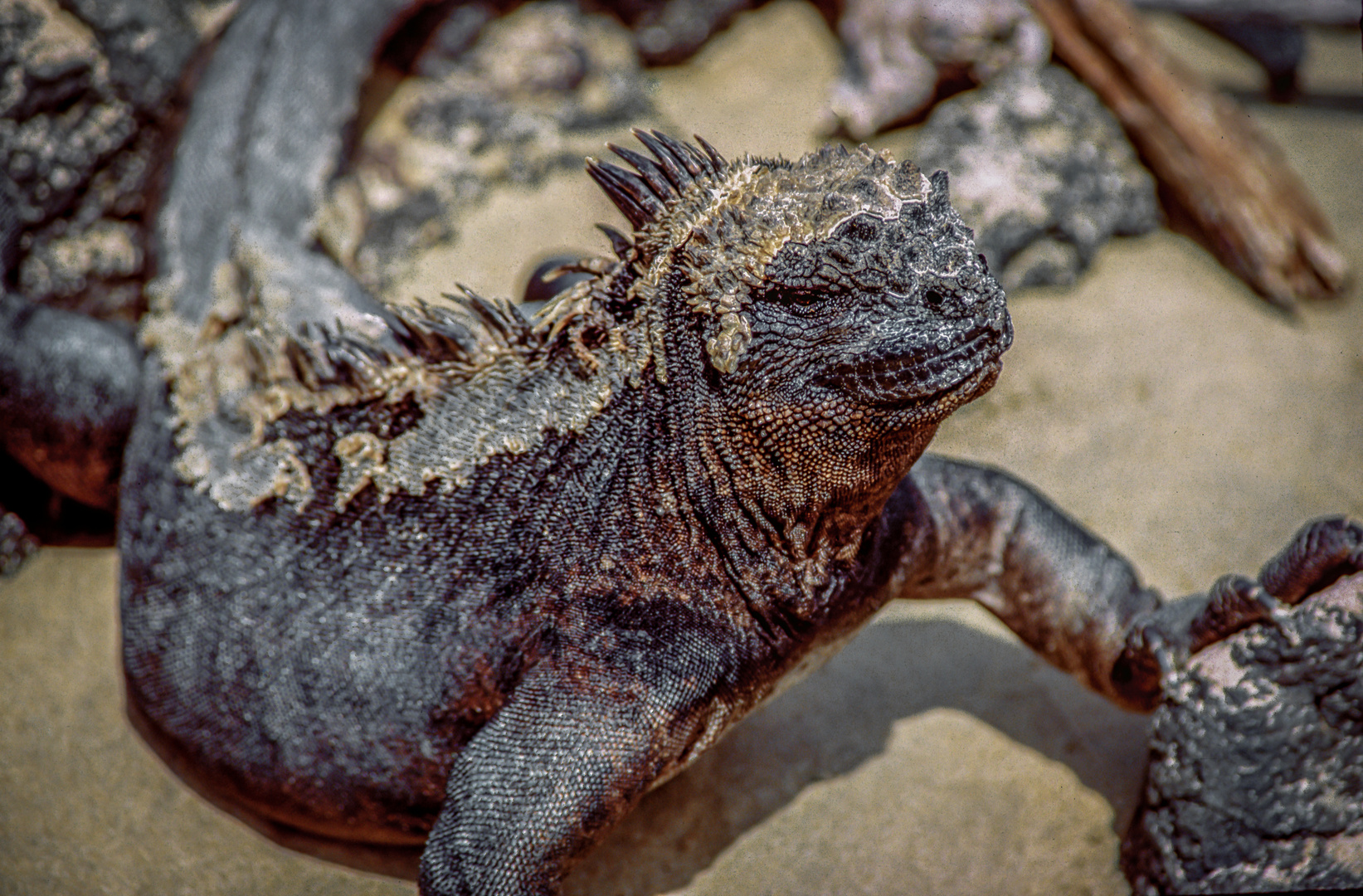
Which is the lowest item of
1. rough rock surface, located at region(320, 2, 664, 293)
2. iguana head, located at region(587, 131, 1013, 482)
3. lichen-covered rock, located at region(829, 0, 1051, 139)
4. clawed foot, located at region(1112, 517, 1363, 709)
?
clawed foot, located at region(1112, 517, 1363, 709)

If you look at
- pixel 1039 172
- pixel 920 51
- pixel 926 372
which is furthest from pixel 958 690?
pixel 920 51

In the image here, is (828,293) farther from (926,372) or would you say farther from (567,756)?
(567,756)

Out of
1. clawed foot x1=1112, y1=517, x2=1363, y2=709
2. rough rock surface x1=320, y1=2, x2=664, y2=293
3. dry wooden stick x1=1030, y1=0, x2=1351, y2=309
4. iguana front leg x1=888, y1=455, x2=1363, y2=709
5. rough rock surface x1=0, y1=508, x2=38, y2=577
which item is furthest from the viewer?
rough rock surface x1=320, y1=2, x2=664, y2=293

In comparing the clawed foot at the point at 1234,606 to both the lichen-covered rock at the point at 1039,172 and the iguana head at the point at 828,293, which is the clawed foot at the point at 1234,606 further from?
the lichen-covered rock at the point at 1039,172

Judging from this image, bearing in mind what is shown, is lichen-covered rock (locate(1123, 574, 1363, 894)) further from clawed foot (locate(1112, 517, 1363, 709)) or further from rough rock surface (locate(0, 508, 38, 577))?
rough rock surface (locate(0, 508, 38, 577))

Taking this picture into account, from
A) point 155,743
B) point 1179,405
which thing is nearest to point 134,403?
point 155,743

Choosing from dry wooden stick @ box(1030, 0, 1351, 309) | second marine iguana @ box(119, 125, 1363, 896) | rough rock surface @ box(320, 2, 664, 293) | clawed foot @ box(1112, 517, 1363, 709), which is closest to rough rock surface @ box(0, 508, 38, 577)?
second marine iguana @ box(119, 125, 1363, 896)

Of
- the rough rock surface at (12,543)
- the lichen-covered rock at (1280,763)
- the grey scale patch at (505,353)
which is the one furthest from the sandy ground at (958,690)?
the grey scale patch at (505,353)

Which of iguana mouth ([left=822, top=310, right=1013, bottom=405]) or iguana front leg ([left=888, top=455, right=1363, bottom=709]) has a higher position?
iguana mouth ([left=822, top=310, right=1013, bottom=405])
